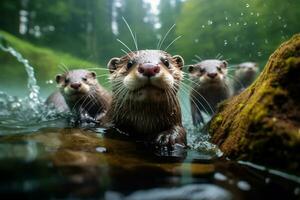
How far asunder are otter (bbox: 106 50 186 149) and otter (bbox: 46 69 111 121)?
1174mm

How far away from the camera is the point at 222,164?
2.42 meters

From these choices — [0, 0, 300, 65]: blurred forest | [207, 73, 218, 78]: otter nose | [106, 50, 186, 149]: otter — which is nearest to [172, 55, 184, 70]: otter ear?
[106, 50, 186, 149]: otter

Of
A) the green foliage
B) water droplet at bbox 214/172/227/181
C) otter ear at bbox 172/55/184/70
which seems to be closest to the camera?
water droplet at bbox 214/172/227/181

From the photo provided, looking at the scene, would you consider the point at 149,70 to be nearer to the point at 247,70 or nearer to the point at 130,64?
the point at 130,64

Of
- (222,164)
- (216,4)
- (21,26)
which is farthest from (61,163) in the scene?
(21,26)

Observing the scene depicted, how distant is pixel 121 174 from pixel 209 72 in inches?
138

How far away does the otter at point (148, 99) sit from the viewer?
309cm

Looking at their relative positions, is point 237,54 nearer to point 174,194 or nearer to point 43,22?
point 174,194

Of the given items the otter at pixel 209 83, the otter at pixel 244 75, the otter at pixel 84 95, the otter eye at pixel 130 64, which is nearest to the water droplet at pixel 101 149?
the otter eye at pixel 130 64

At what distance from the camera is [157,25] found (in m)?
→ 14.4

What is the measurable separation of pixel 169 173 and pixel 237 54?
6658 mm

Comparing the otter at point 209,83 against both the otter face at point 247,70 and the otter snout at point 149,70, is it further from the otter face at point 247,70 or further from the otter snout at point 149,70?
the otter snout at point 149,70

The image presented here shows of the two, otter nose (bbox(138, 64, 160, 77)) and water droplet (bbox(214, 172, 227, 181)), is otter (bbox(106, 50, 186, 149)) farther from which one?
water droplet (bbox(214, 172, 227, 181))

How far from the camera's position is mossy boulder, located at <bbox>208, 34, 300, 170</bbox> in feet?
7.16
